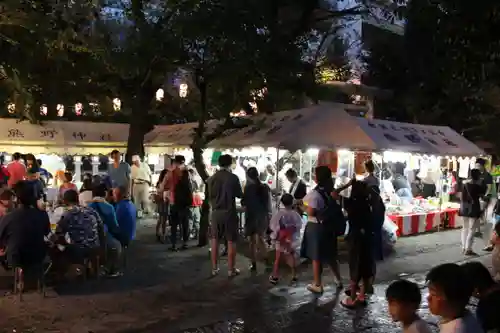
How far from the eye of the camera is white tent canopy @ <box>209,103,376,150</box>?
10586 millimetres

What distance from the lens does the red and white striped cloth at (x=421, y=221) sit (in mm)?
12844

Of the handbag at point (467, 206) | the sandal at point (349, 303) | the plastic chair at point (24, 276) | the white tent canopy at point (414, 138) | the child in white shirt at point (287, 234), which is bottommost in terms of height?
the sandal at point (349, 303)

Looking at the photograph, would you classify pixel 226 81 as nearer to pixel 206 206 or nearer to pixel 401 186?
pixel 206 206

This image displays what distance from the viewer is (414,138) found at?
12617mm

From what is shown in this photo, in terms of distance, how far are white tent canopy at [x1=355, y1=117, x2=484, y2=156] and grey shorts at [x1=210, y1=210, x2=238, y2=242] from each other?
3.97 m

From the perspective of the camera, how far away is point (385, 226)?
1102 cm

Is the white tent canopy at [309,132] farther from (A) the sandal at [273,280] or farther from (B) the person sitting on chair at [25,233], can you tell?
(B) the person sitting on chair at [25,233]

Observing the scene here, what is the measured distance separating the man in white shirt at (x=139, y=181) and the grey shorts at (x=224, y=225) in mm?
6378

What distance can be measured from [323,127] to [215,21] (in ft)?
10.1

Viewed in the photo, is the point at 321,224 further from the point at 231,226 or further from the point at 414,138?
the point at 414,138

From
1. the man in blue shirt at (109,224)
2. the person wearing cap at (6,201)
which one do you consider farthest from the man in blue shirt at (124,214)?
the person wearing cap at (6,201)

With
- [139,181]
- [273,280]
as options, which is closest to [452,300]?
[273,280]

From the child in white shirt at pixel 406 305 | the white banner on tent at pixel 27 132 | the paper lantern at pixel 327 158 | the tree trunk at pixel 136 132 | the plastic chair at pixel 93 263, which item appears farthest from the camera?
the tree trunk at pixel 136 132

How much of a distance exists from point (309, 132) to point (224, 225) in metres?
3.28
